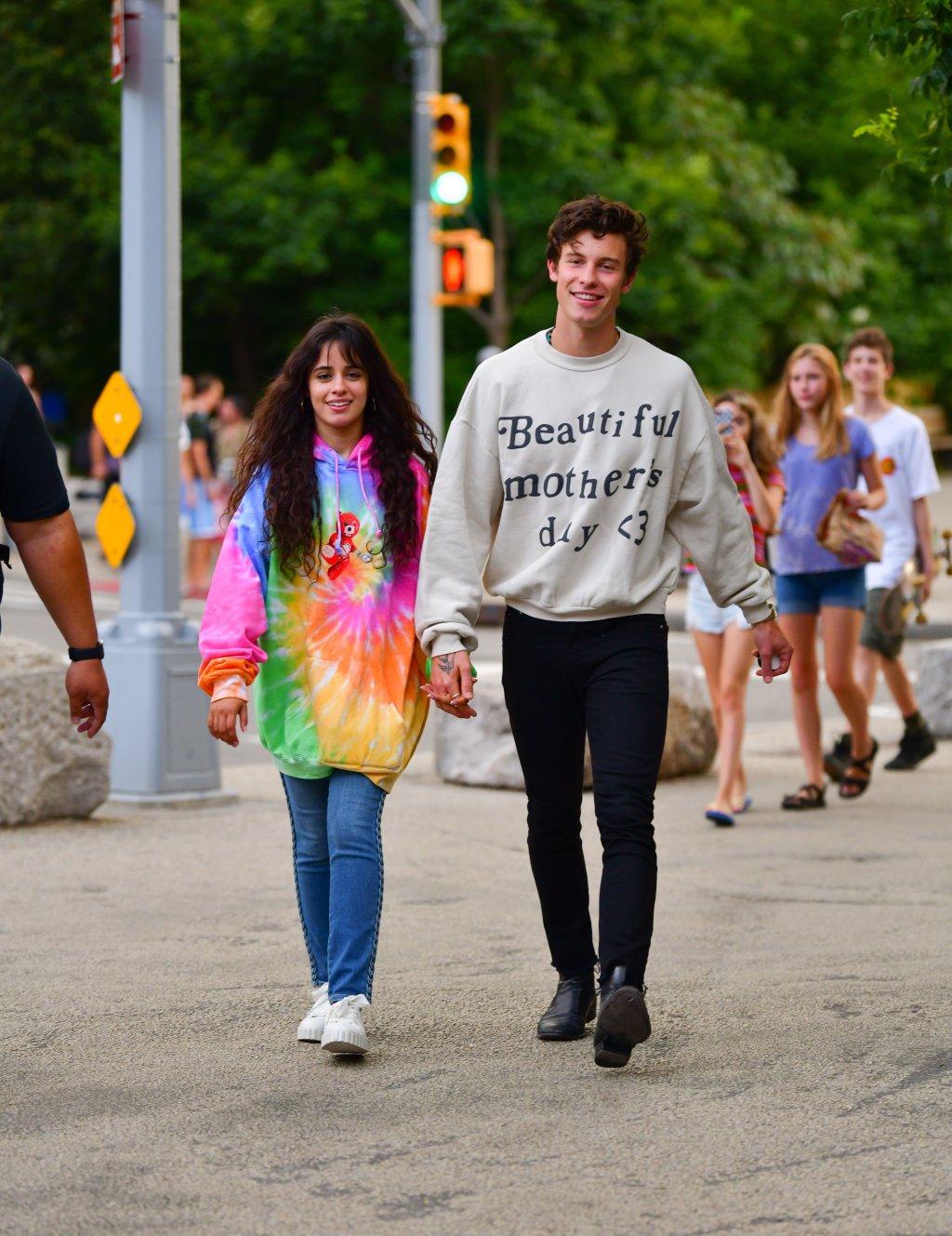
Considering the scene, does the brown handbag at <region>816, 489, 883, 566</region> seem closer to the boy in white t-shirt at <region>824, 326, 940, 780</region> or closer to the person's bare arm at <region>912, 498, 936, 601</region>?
the boy in white t-shirt at <region>824, 326, 940, 780</region>

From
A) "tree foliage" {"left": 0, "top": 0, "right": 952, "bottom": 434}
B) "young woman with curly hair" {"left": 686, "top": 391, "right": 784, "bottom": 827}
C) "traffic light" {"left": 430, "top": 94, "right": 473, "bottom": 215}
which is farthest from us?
"tree foliage" {"left": 0, "top": 0, "right": 952, "bottom": 434}

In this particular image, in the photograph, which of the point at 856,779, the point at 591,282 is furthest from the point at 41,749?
the point at 591,282

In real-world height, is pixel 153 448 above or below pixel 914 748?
above

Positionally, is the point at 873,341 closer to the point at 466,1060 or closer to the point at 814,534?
the point at 814,534

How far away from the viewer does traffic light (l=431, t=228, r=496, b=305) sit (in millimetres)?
18891

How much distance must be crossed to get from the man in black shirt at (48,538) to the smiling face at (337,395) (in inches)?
27.4

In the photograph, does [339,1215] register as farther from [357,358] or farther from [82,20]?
[82,20]

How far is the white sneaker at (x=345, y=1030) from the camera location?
469 cm

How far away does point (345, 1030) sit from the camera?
469cm

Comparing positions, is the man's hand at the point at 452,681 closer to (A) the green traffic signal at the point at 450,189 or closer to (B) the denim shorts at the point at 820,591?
(B) the denim shorts at the point at 820,591

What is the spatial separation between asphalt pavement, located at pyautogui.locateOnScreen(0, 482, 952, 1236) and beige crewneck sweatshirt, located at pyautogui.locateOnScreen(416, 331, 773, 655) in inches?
39.8

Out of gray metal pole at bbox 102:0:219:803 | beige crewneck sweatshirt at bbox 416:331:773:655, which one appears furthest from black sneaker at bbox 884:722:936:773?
beige crewneck sweatshirt at bbox 416:331:773:655

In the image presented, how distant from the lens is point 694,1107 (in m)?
4.33

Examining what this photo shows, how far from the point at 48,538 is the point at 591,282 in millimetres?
1310
